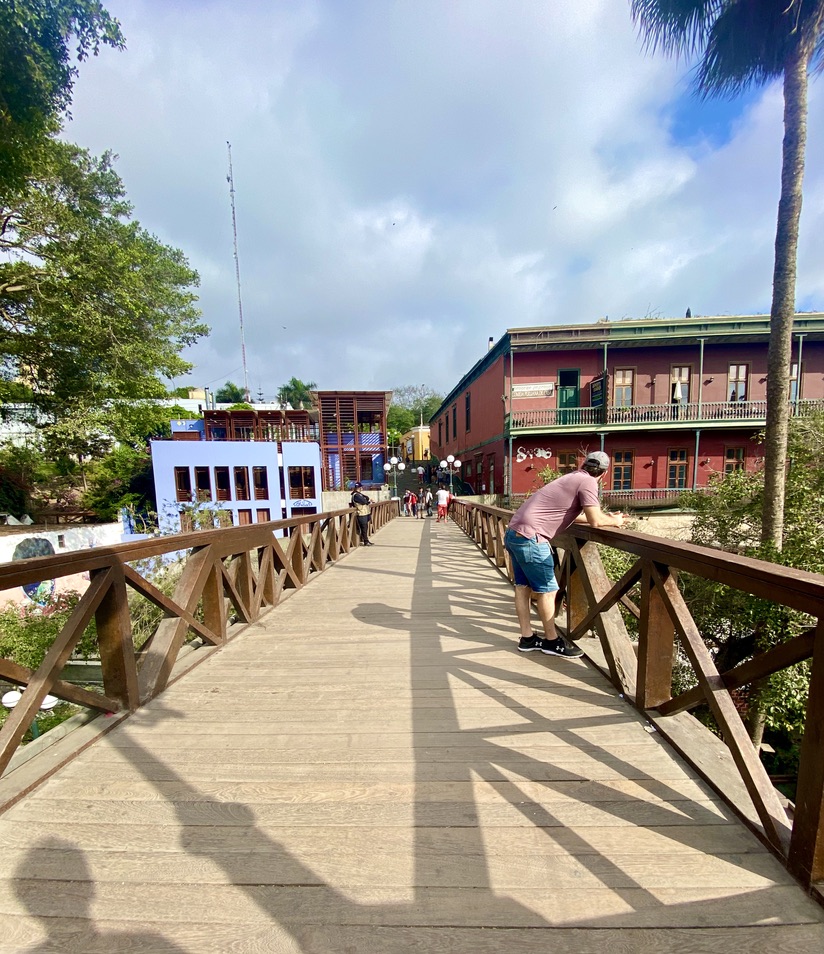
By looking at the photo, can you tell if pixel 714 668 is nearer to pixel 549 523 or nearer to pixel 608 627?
pixel 608 627

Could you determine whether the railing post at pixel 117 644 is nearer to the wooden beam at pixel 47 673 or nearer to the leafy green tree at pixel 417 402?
the wooden beam at pixel 47 673

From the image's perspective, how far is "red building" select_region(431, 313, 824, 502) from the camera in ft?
54.7

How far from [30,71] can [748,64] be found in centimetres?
1234

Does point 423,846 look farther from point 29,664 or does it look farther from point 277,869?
point 29,664

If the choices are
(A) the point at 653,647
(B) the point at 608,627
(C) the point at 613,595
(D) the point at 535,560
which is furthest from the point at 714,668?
(D) the point at 535,560

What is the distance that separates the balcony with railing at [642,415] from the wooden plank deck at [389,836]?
15828 mm

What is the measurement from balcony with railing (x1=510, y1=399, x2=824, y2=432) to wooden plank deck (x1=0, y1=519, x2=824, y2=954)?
623 inches

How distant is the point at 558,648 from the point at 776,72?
9283 mm

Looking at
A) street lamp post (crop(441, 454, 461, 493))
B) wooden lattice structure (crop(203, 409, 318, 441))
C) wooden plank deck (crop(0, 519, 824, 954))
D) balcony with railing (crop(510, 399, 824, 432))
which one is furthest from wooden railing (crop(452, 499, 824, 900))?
wooden lattice structure (crop(203, 409, 318, 441))

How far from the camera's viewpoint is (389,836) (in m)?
1.48

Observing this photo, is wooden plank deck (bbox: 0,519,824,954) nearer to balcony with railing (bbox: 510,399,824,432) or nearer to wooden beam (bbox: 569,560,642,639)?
wooden beam (bbox: 569,560,642,639)

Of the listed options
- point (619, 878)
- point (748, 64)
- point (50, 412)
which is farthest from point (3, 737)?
point (50, 412)

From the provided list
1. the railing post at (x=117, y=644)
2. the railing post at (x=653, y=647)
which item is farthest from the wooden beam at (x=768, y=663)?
the railing post at (x=117, y=644)

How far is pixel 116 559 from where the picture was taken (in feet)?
7.00
